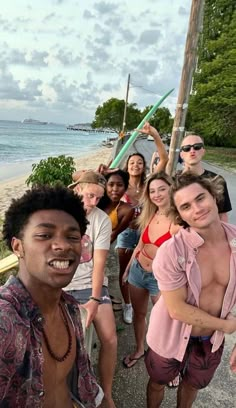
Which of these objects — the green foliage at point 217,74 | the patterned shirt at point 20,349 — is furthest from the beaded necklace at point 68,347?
the green foliage at point 217,74

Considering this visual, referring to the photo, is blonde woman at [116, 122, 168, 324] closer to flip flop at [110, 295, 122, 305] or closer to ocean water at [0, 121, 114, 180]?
flip flop at [110, 295, 122, 305]

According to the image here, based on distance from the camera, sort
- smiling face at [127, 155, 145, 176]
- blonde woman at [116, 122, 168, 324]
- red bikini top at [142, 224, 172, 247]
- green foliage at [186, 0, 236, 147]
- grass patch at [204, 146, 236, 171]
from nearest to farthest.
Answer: red bikini top at [142, 224, 172, 247] < blonde woman at [116, 122, 168, 324] < smiling face at [127, 155, 145, 176] < grass patch at [204, 146, 236, 171] < green foliage at [186, 0, 236, 147]

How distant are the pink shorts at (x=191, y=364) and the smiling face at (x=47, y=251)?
1.13 m

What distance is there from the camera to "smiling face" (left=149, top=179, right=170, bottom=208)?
112 inches

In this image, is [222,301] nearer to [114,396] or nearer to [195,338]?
[195,338]

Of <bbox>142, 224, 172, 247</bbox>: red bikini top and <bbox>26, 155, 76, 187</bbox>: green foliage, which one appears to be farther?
<bbox>26, 155, 76, 187</bbox>: green foliage

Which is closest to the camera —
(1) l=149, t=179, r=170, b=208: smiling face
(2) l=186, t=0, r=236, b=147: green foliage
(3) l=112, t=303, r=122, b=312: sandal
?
(1) l=149, t=179, r=170, b=208: smiling face

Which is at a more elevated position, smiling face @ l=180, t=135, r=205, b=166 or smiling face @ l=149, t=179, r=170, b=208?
smiling face @ l=180, t=135, r=205, b=166

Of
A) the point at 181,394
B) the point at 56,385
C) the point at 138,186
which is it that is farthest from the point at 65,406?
the point at 138,186

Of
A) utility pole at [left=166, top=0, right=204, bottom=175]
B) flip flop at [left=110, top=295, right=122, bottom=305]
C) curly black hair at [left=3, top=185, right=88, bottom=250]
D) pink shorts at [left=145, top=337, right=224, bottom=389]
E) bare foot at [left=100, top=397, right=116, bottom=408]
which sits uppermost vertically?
utility pole at [left=166, top=0, right=204, bottom=175]

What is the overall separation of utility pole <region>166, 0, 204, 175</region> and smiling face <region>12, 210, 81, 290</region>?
3.00 m

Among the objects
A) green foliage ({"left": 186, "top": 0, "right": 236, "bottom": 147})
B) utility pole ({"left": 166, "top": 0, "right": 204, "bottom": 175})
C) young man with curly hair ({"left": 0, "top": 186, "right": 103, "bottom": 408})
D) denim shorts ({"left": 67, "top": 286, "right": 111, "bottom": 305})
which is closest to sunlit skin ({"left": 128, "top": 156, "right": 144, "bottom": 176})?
utility pole ({"left": 166, "top": 0, "right": 204, "bottom": 175})

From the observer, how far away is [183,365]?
209cm

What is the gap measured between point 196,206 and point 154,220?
1.08 m
